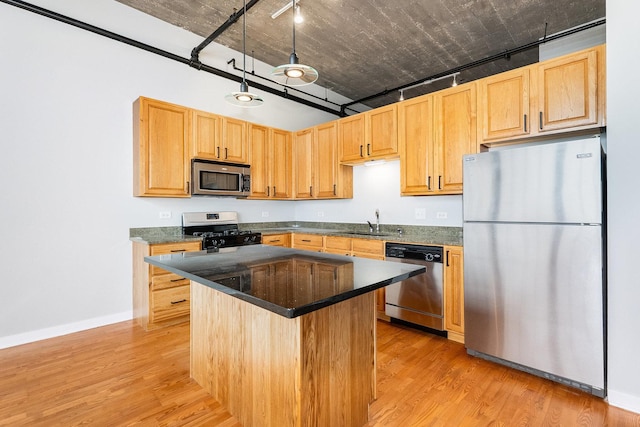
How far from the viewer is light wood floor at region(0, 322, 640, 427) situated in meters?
1.78

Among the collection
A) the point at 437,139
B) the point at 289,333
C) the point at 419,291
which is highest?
the point at 437,139

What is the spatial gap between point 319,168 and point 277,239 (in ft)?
3.96

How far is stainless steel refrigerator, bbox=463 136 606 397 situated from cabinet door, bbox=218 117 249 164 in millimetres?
2801

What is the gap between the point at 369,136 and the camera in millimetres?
3812

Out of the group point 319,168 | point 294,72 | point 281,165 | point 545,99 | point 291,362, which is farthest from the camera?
point 281,165

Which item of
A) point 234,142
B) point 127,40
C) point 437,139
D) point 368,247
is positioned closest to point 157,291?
point 234,142

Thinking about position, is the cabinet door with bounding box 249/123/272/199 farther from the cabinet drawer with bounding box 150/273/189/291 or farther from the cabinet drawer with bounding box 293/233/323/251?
the cabinet drawer with bounding box 150/273/189/291

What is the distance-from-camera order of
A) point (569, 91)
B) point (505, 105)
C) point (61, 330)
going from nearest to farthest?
point (569, 91)
point (505, 105)
point (61, 330)

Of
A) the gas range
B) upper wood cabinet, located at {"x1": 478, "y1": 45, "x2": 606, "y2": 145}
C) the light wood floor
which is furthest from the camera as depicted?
the gas range

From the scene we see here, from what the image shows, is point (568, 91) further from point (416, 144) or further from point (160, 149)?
point (160, 149)

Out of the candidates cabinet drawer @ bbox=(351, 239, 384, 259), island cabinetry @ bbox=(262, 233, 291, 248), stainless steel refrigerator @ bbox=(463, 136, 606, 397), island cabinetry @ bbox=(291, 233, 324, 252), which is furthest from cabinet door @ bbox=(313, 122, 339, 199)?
stainless steel refrigerator @ bbox=(463, 136, 606, 397)

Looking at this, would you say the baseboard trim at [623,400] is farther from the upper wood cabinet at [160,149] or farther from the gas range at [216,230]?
the upper wood cabinet at [160,149]

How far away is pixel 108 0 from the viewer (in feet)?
10.6

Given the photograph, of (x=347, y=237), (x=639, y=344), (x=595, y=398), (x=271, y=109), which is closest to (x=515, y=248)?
(x=639, y=344)
